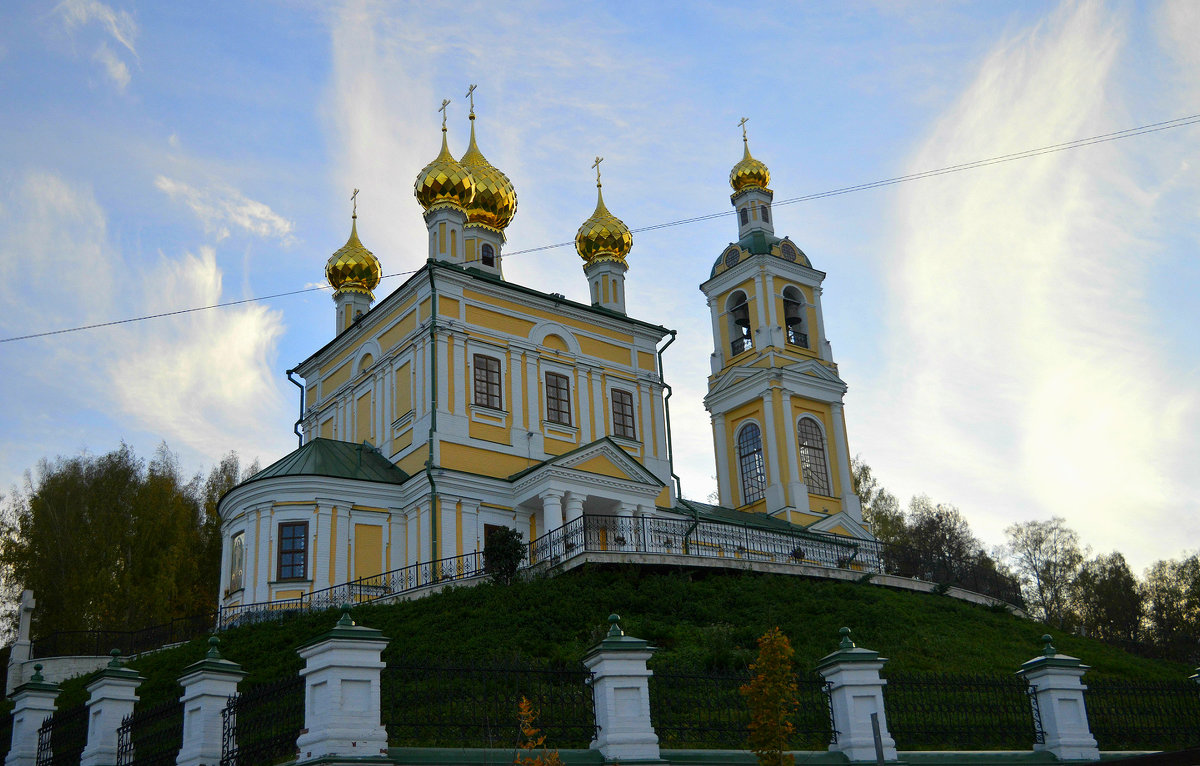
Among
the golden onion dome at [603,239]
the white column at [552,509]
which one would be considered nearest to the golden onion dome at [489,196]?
the golden onion dome at [603,239]

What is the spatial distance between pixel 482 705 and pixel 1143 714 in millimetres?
7095

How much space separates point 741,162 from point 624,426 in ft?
39.4

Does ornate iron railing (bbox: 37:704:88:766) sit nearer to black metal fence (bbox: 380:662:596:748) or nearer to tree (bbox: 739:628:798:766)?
black metal fence (bbox: 380:662:596:748)

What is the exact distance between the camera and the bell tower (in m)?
30.9

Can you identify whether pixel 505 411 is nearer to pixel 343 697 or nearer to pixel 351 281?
pixel 351 281

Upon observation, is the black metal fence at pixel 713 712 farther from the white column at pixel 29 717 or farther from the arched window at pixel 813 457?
the arched window at pixel 813 457

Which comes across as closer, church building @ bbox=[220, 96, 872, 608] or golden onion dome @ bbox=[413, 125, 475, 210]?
church building @ bbox=[220, 96, 872, 608]

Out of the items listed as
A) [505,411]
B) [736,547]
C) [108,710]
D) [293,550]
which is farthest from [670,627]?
[505,411]

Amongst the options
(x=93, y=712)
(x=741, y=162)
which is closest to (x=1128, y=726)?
(x=93, y=712)

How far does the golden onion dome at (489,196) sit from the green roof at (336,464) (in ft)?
22.4

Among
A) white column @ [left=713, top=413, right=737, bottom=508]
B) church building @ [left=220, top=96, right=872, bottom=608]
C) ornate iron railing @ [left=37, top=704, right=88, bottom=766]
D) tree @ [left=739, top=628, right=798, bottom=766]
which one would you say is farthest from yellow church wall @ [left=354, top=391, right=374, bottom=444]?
tree @ [left=739, top=628, right=798, bottom=766]

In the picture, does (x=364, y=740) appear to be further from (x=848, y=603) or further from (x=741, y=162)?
(x=741, y=162)

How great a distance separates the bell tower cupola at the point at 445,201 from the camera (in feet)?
88.3

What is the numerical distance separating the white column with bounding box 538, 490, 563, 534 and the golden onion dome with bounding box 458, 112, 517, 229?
8389mm
